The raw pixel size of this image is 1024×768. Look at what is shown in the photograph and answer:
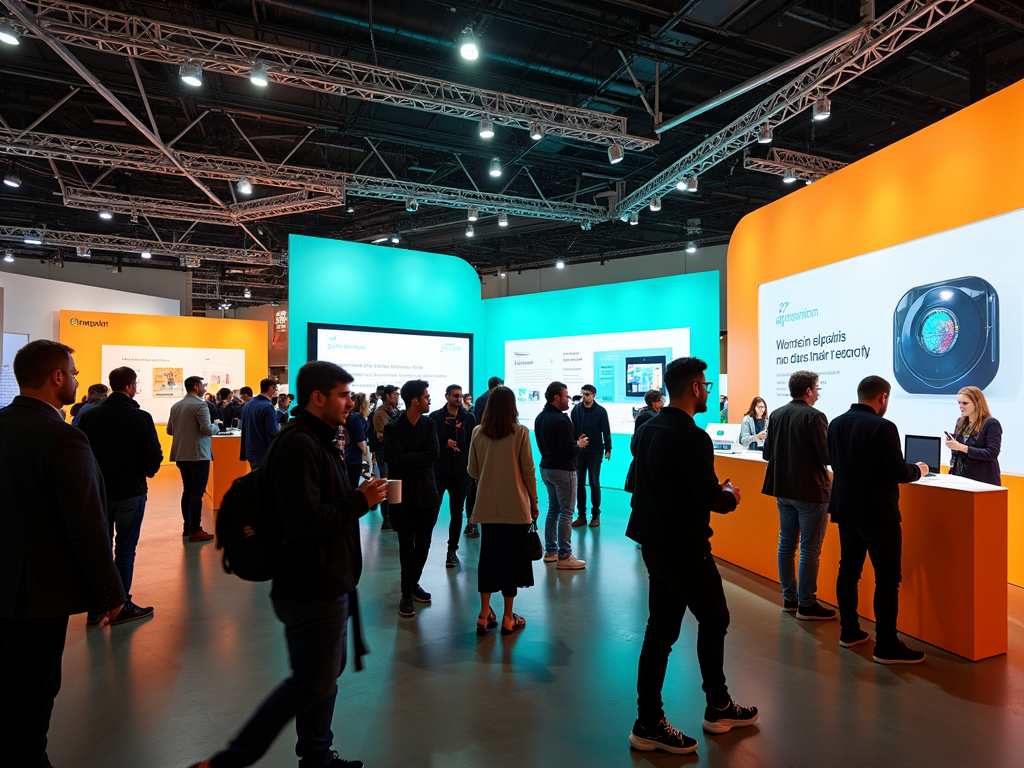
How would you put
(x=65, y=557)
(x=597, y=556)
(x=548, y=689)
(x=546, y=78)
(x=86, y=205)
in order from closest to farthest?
(x=65, y=557) < (x=548, y=689) < (x=597, y=556) < (x=546, y=78) < (x=86, y=205)

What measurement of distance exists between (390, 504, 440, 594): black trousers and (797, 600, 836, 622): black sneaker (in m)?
2.47

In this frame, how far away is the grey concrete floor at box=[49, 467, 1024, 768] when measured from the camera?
2.46 metres

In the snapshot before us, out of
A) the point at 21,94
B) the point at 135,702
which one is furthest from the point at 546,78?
the point at 135,702

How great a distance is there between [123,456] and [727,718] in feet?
12.5

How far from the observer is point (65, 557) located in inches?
82.0

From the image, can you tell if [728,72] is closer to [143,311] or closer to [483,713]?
[483,713]

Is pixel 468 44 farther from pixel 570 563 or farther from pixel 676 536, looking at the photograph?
pixel 676 536

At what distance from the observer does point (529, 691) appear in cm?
297

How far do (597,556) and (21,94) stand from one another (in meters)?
9.33

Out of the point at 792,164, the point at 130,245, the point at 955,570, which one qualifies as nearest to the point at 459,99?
the point at 792,164

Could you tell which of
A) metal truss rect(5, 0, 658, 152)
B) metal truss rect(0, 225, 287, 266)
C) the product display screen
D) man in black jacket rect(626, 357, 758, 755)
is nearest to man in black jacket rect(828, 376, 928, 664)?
man in black jacket rect(626, 357, 758, 755)

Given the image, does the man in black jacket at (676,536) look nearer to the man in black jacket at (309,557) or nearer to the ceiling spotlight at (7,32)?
the man in black jacket at (309,557)

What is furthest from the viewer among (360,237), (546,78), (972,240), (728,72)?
(360,237)

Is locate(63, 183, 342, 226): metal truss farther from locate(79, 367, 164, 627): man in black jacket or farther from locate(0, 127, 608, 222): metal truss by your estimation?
locate(79, 367, 164, 627): man in black jacket
